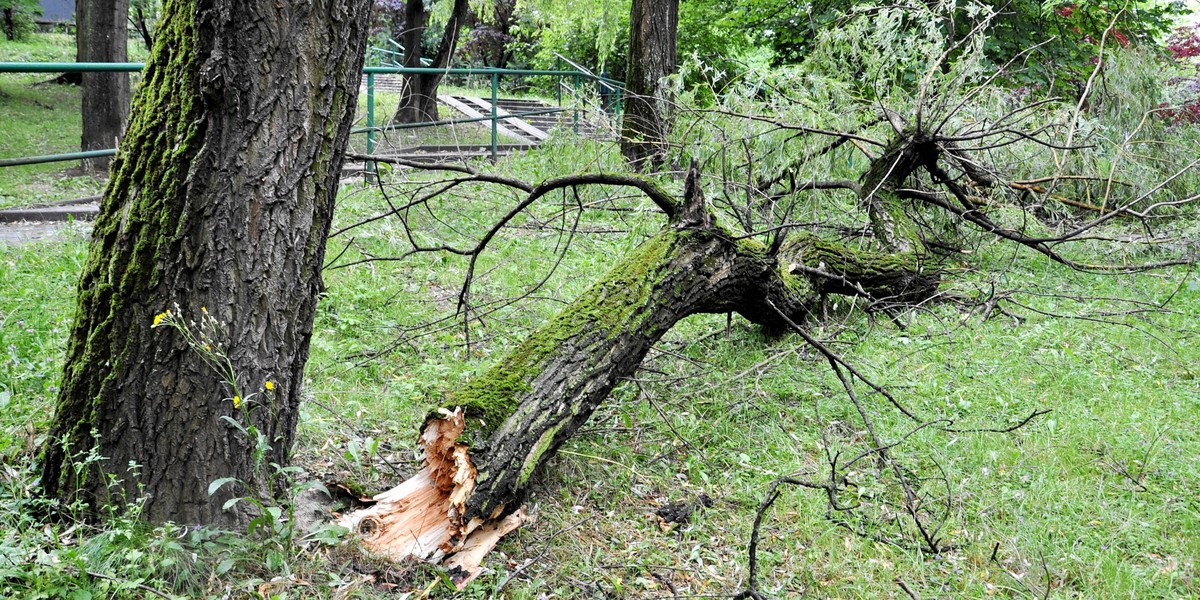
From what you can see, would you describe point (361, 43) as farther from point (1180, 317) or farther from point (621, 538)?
point (1180, 317)

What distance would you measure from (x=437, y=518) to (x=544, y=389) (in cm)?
67

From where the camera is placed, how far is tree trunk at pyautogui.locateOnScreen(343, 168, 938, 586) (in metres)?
3.13

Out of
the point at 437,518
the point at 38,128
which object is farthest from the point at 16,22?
the point at 437,518

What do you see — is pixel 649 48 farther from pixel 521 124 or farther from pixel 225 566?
pixel 225 566

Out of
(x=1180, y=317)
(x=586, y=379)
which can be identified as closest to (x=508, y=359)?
(x=586, y=379)

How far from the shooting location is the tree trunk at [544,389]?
3.13 meters

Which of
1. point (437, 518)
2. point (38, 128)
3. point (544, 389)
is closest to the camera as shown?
point (437, 518)

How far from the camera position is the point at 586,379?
367cm

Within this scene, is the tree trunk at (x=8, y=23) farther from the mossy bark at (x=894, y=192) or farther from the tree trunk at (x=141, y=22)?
the mossy bark at (x=894, y=192)

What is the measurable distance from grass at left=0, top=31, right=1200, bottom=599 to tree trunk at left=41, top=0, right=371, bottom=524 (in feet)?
0.63

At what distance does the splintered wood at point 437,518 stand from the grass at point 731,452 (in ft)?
0.30

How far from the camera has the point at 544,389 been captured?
11.6ft

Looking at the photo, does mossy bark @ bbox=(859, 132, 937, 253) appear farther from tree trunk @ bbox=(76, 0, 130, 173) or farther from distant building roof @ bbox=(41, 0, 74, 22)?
distant building roof @ bbox=(41, 0, 74, 22)

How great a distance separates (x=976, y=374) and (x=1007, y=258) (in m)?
3.11
